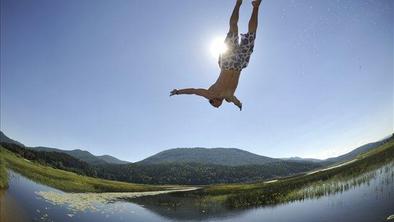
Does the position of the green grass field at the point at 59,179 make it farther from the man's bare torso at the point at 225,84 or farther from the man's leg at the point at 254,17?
the man's leg at the point at 254,17

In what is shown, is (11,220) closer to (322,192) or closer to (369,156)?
(322,192)

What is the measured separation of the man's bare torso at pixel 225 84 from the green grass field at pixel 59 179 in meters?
16.7

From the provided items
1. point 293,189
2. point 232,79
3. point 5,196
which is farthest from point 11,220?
point 293,189

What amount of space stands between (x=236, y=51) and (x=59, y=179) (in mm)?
27163

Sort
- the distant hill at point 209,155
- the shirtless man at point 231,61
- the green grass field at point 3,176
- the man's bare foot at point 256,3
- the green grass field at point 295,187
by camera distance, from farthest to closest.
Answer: the distant hill at point 209,155
the green grass field at point 295,187
the green grass field at point 3,176
the shirtless man at point 231,61
the man's bare foot at point 256,3

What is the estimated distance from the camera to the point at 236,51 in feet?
23.4

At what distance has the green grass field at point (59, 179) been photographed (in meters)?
24.0

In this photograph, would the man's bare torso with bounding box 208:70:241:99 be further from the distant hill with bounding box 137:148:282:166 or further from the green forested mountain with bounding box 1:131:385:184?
the distant hill with bounding box 137:148:282:166

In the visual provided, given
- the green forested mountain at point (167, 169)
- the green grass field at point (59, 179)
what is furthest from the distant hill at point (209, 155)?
the green grass field at point (59, 179)

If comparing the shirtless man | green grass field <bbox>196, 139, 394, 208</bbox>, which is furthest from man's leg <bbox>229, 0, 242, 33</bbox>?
green grass field <bbox>196, 139, 394, 208</bbox>

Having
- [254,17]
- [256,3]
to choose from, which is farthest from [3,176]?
[256,3]

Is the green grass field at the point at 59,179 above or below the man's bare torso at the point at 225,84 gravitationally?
below

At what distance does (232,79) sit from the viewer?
24.0 feet

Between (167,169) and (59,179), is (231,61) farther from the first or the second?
(167,169)
